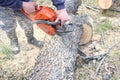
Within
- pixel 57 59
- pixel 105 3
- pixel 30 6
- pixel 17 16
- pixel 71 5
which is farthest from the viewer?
pixel 105 3

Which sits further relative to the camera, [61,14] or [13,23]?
[13,23]

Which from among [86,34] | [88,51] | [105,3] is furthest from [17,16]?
[105,3]

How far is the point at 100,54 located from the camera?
379 centimetres

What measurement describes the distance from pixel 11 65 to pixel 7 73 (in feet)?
0.80

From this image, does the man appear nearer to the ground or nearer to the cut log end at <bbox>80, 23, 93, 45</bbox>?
the ground

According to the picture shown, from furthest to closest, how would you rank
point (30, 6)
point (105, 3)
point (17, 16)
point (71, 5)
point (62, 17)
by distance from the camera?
point (105, 3), point (71, 5), point (17, 16), point (30, 6), point (62, 17)

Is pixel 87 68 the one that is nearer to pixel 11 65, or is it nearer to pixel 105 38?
pixel 105 38

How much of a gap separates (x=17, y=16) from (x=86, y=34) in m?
1.17

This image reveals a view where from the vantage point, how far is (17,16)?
368 cm

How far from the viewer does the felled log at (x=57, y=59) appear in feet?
9.53

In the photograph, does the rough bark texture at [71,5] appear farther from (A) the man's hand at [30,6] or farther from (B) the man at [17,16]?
(A) the man's hand at [30,6]

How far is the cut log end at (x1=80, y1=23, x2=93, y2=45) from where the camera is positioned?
3.97 metres

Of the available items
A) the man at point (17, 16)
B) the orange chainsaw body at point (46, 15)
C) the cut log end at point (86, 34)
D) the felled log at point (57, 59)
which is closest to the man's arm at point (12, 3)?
the man at point (17, 16)

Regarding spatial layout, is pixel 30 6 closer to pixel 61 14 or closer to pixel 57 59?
pixel 61 14
